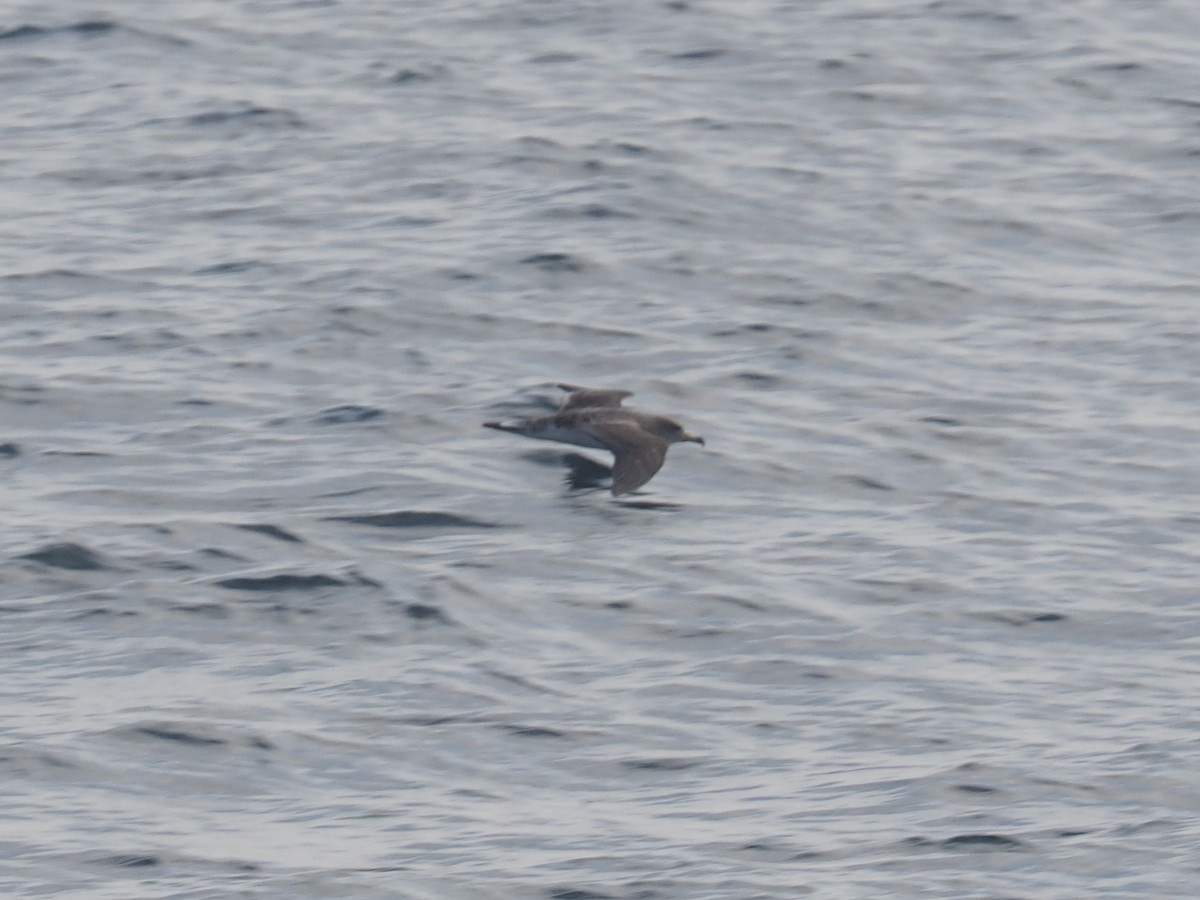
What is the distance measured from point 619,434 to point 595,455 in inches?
40.4

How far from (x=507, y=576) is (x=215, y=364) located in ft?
14.6

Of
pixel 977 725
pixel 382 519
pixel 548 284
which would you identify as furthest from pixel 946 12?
pixel 977 725

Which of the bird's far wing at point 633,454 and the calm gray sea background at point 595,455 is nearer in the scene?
the calm gray sea background at point 595,455

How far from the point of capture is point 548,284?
1909 cm

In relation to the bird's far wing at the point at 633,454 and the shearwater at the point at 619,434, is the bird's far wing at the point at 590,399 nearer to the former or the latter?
the shearwater at the point at 619,434

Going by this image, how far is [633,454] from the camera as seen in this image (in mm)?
15195

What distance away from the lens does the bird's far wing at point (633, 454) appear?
49.5ft

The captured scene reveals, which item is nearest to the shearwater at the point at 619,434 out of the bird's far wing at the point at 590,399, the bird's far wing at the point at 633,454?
the bird's far wing at the point at 633,454

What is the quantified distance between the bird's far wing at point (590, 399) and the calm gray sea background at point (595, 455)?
0.39 meters

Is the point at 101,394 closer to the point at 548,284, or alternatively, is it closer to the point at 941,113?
the point at 548,284

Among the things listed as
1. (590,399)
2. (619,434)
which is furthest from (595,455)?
(619,434)

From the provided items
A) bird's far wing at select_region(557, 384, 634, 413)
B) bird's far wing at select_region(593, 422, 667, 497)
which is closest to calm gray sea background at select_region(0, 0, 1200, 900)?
bird's far wing at select_region(593, 422, 667, 497)

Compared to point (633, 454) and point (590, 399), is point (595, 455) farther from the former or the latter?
point (633, 454)

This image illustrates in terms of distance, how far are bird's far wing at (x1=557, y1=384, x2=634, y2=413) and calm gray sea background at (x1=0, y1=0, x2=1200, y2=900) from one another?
39 centimetres
